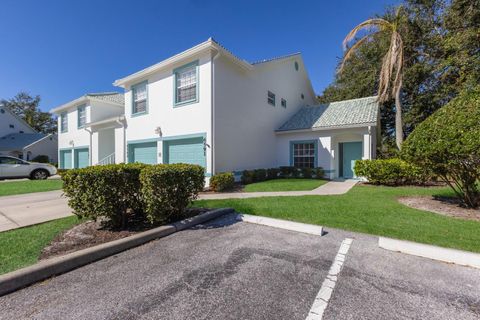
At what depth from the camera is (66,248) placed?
345 cm

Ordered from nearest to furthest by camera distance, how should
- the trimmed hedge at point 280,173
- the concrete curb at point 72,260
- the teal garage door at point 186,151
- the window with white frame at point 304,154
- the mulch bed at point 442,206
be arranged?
1. the concrete curb at point 72,260
2. the mulch bed at point 442,206
3. the teal garage door at point 186,151
4. the trimmed hedge at point 280,173
5. the window with white frame at point 304,154

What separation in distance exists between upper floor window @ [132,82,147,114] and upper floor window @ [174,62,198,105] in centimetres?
269

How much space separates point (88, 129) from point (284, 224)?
17.3 metres

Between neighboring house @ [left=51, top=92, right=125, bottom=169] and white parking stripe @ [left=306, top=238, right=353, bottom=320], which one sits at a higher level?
neighboring house @ [left=51, top=92, right=125, bottom=169]

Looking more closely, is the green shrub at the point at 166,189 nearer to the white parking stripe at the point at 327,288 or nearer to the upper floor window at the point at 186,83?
the white parking stripe at the point at 327,288

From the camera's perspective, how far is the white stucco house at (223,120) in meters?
9.73

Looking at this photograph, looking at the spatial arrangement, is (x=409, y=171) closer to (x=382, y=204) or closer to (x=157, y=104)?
(x=382, y=204)

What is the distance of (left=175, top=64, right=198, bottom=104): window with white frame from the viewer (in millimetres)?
10086

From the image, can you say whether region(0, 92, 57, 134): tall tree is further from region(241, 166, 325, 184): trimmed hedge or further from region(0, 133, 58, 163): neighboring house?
region(241, 166, 325, 184): trimmed hedge

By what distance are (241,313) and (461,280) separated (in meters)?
2.81

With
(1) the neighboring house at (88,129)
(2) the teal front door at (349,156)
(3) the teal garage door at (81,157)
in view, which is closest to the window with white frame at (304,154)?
(2) the teal front door at (349,156)

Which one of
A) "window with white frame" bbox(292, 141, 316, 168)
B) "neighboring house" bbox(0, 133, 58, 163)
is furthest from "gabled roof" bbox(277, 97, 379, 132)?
"neighboring house" bbox(0, 133, 58, 163)

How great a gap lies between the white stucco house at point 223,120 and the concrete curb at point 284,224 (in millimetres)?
4562

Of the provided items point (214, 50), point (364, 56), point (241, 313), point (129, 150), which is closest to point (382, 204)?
point (241, 313)
